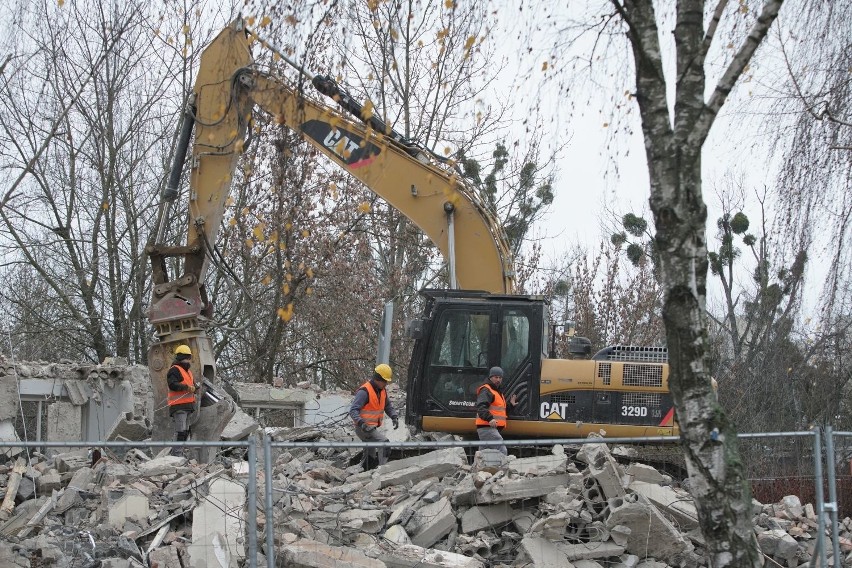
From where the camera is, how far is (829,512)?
6508 mm

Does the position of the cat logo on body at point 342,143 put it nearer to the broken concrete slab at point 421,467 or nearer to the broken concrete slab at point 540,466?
the broken concrete slab at point 421,467

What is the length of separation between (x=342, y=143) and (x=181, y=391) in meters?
3.45

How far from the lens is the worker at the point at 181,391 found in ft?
36.5

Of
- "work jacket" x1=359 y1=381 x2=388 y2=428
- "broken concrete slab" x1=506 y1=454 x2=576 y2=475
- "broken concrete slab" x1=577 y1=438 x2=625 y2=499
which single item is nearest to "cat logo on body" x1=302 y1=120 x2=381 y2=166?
"work jacket" x1=359 y1=381 x2=388 y2=428

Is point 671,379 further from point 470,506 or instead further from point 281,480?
point 281,480

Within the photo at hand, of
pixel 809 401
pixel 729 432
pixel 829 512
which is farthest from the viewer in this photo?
pixel 809 401

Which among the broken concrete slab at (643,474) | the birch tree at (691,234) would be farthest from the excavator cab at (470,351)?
the birch tree at (691,234)

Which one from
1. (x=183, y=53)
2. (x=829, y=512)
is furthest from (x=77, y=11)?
(x=829, y=512)

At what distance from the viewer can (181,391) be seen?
1117 cm

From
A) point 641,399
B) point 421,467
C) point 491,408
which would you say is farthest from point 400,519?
point 641,399

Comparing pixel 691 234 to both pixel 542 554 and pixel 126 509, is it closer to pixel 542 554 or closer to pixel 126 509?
pixel 542 554

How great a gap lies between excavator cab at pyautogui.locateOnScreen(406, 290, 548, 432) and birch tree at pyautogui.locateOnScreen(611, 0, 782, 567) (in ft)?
19.0

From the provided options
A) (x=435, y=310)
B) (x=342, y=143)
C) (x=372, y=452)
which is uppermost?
(x=342, y=143)

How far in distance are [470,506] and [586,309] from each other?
65.2ft
